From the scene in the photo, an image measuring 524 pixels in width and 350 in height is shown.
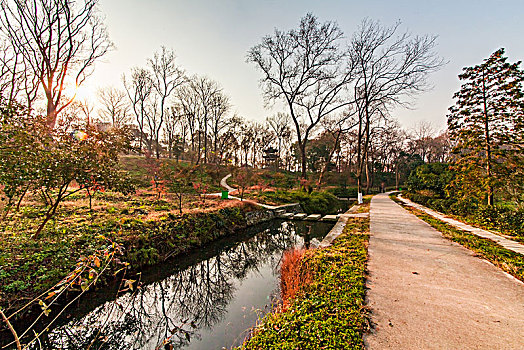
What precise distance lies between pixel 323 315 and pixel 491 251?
4.44 meters

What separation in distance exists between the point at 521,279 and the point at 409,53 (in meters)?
16.0

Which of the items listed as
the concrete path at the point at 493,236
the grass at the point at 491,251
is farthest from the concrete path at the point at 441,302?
the concrete path at the point at 493,236

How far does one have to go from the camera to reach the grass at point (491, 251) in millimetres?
3740

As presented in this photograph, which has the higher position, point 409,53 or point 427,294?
point 409,53

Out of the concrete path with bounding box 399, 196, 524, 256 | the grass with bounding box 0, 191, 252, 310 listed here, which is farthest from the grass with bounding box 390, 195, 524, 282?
the grass with bounding box 0, 191, 252, 310

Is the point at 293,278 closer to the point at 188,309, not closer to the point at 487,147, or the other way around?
the point at 188,309

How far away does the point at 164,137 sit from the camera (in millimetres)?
39500

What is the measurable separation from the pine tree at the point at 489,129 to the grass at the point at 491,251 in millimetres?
2543

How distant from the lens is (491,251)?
14.8ft

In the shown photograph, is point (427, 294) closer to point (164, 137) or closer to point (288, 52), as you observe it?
point (288, 52)

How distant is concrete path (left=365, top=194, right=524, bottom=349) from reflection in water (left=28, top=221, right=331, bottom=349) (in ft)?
6.80

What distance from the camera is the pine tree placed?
7.18 meters

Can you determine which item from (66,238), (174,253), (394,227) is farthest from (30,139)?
(394,227)

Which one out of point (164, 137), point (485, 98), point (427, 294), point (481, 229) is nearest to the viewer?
point (427, 294)
